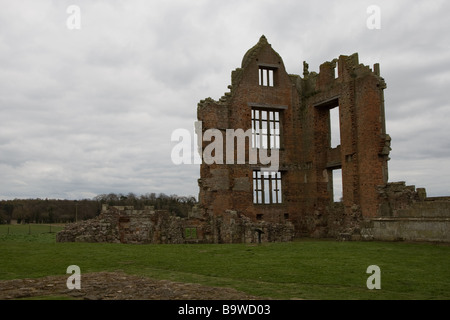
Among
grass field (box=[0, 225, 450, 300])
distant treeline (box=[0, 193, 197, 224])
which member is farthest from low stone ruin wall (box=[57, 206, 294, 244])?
distant treeline (box=[0, 193, 197, 224])

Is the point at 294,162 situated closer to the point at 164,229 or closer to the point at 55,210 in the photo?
the point at 164,229

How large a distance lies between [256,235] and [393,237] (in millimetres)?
7351

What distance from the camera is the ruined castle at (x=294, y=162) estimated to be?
21.2 meters

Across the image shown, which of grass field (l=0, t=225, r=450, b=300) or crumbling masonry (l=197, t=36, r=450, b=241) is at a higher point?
crumbling masonry (l=197, t=36, r=450, b=241)

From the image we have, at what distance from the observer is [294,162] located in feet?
86.8

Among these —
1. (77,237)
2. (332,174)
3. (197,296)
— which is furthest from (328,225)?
(197,296)

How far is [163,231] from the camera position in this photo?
824 inches

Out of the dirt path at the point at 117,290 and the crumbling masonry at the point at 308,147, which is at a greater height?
the crumbling masonry at the point at 308,147

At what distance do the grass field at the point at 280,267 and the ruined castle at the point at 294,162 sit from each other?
16.3ft

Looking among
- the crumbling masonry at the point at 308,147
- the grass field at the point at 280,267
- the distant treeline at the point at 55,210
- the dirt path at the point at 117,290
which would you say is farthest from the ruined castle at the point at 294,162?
the distant treeline at the point at 55,210

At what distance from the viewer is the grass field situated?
7464 mm

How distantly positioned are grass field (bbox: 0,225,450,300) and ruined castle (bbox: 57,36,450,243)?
195 inches

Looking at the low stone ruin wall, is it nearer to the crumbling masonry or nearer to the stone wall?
the crumbling masonry

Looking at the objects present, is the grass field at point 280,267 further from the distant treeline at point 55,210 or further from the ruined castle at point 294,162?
the distant treeline at point 55,210
